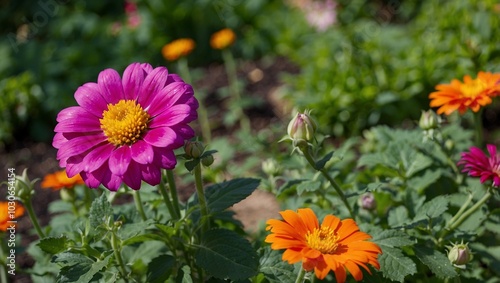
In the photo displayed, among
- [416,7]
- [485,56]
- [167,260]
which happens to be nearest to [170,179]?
[167,260]

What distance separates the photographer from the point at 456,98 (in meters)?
1.97

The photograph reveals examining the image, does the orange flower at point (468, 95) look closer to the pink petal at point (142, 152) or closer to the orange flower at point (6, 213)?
the pink petal at point (142, 152)

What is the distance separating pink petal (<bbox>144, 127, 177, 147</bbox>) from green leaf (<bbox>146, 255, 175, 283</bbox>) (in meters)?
0.39

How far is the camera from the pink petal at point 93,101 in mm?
1644

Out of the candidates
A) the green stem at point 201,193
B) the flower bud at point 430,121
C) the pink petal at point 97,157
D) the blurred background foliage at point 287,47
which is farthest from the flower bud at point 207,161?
the blurred background foliage at point 287,47

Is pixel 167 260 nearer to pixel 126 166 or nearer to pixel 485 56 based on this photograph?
pixel 126 166

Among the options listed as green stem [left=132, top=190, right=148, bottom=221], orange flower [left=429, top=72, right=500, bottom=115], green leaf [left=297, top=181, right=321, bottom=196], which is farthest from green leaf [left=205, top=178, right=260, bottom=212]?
orange flower [left=429, top=72, right=500, bottom=115]

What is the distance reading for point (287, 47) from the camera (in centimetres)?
489

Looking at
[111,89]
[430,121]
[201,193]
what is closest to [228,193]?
[201,193]

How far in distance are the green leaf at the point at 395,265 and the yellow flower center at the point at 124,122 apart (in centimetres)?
72

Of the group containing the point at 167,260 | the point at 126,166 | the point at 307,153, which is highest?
the point at 126,166

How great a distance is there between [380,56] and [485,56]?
0.62m

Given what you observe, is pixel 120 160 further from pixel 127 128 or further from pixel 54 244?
pixel 54 244

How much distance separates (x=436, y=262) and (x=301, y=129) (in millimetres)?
520
